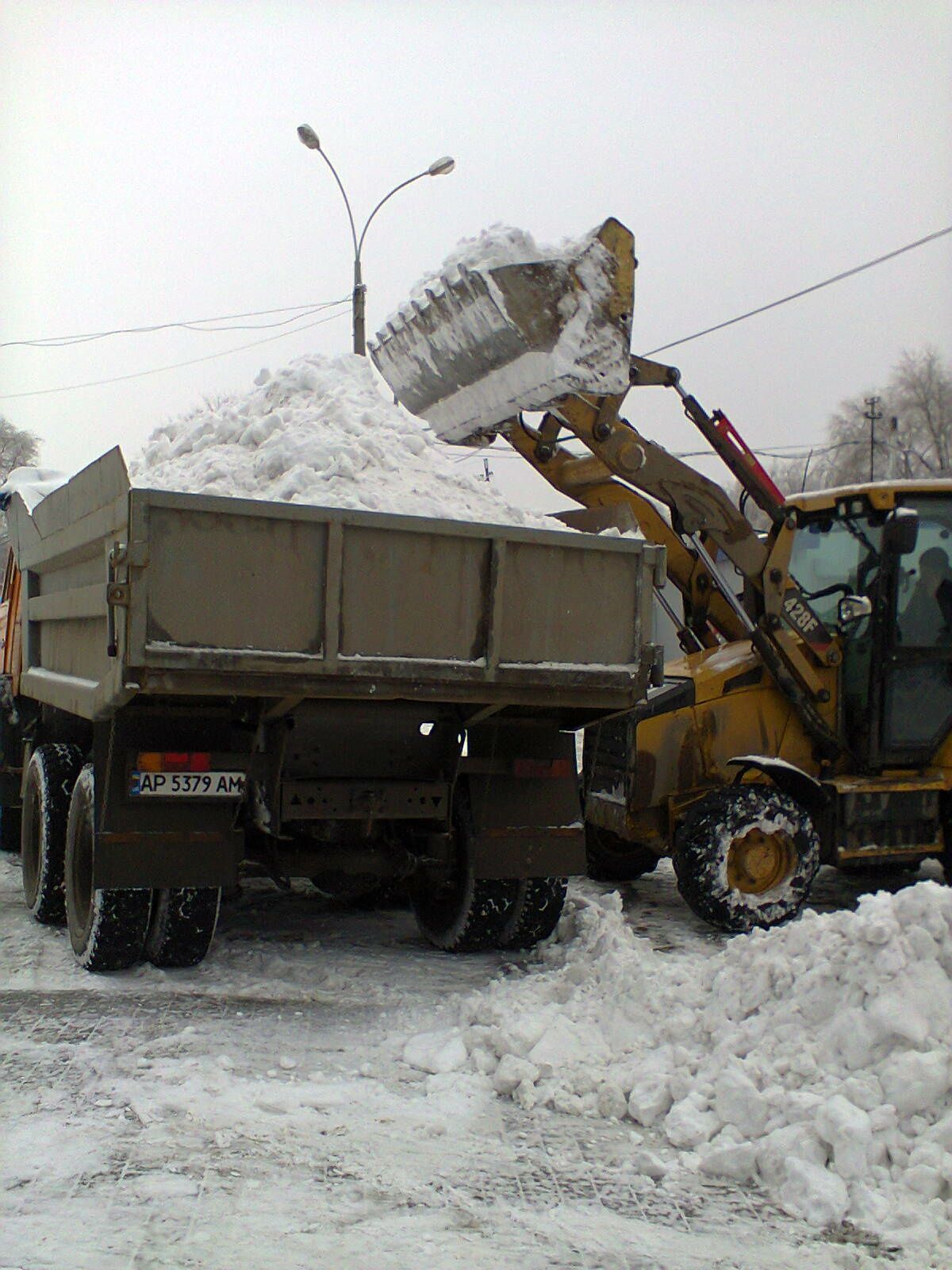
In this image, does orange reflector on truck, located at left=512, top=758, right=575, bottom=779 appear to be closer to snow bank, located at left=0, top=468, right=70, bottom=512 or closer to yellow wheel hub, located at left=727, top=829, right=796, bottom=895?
yellow wheel hub, located at left=727, top=829, right=796, bottom=895

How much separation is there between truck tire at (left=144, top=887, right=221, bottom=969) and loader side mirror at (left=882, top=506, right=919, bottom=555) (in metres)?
4.25

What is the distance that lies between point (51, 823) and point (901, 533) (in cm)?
495

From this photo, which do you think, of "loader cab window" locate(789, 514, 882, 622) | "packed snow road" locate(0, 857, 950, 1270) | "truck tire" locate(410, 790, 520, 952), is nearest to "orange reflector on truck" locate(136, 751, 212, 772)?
"packed snow road" locate(0, 857, 950, 1270)

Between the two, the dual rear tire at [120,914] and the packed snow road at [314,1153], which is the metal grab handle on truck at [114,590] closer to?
the dual rear tire at [120,914]

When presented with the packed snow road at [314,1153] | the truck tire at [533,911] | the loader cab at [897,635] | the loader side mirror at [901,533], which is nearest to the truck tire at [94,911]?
the packed snow road at [314,1153]

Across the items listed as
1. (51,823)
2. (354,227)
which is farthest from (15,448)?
(51,823)

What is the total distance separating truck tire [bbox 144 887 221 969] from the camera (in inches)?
220

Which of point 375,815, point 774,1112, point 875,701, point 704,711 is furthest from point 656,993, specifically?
point 875,701

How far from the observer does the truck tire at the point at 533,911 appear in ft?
20.1

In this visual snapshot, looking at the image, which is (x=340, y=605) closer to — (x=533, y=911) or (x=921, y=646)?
(x=533, y=911)

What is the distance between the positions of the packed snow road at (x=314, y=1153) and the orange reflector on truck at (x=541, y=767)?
3.19 ft

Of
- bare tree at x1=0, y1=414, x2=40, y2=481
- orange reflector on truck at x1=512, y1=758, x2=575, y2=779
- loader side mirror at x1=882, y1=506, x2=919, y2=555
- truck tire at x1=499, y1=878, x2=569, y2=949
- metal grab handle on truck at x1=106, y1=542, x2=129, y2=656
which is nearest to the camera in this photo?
metal grab handle on truck at x1=106, y1=542, x2=129, y2=656

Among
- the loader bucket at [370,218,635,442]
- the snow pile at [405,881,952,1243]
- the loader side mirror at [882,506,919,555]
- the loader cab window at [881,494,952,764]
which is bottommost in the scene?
the snow pile at [405,881,952,1243]

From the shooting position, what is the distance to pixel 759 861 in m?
6.90
